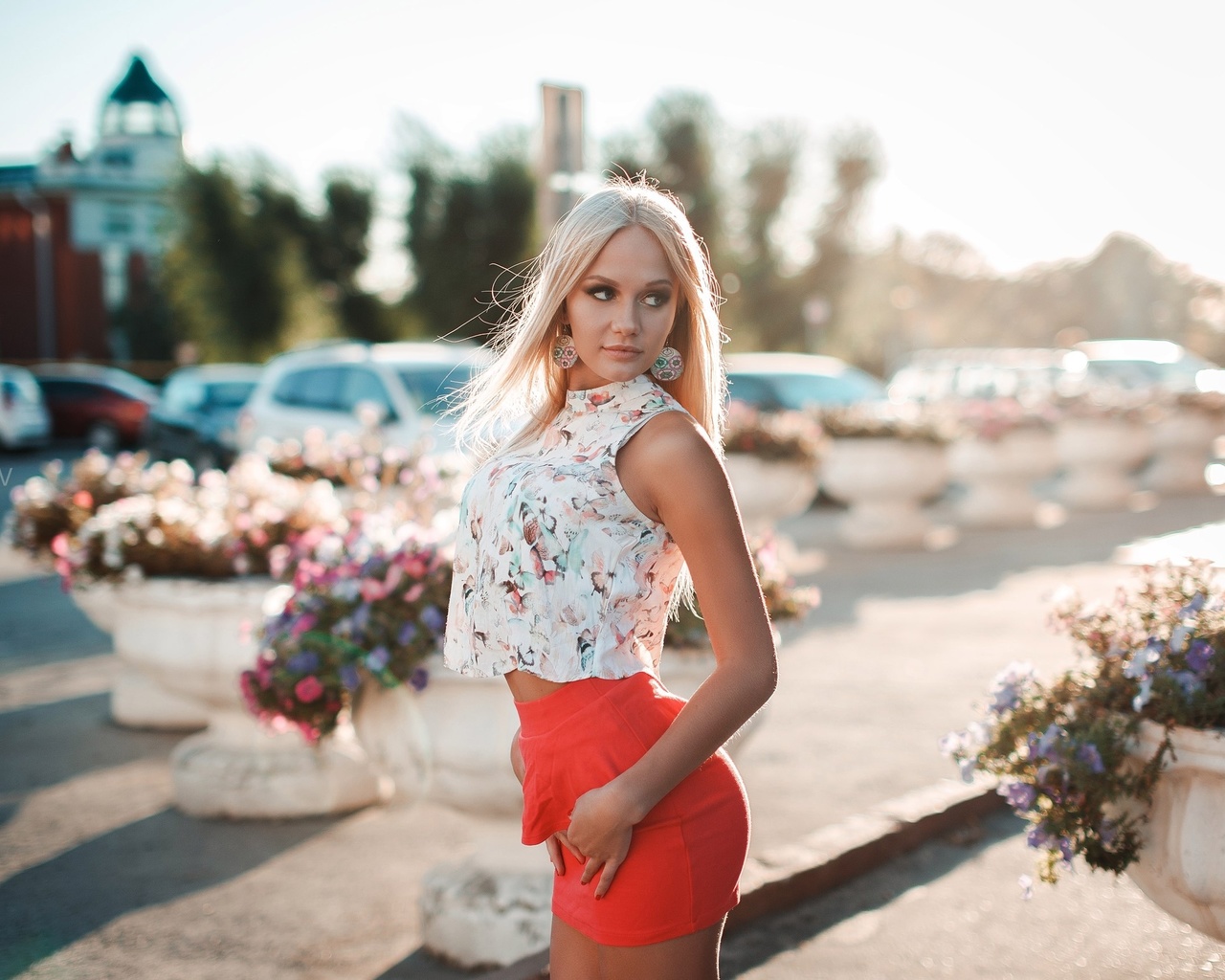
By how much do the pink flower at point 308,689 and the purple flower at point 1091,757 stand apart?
2179mm

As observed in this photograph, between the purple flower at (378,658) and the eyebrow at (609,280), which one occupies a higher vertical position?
the eyebrow at (609,280)

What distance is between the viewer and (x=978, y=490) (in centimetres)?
1399

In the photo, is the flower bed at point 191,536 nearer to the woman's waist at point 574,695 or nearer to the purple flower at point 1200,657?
the woman's waist at point 574,695

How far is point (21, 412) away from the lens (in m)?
22.3

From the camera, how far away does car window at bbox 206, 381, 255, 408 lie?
18.7 meters

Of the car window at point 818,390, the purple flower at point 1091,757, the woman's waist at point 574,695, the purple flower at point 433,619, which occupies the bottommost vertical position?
the car window at point 818,390

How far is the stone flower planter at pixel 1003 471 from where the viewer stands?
45.1 feet

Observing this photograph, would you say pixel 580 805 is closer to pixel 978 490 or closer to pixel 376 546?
pixel 376 546

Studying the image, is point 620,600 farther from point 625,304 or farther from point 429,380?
point 429,380

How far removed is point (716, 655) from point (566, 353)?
602 millimetres

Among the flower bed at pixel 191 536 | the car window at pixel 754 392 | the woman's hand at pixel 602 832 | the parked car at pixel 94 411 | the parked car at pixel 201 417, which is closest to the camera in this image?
the woman's hand at pixel 602 832

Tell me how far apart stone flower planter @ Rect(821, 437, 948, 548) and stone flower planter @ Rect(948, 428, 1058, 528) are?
1.48 metres

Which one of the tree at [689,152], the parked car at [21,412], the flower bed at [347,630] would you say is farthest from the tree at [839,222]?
the flower bed at [347,630]

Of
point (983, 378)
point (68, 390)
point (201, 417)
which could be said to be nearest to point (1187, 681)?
point (201, 417)
